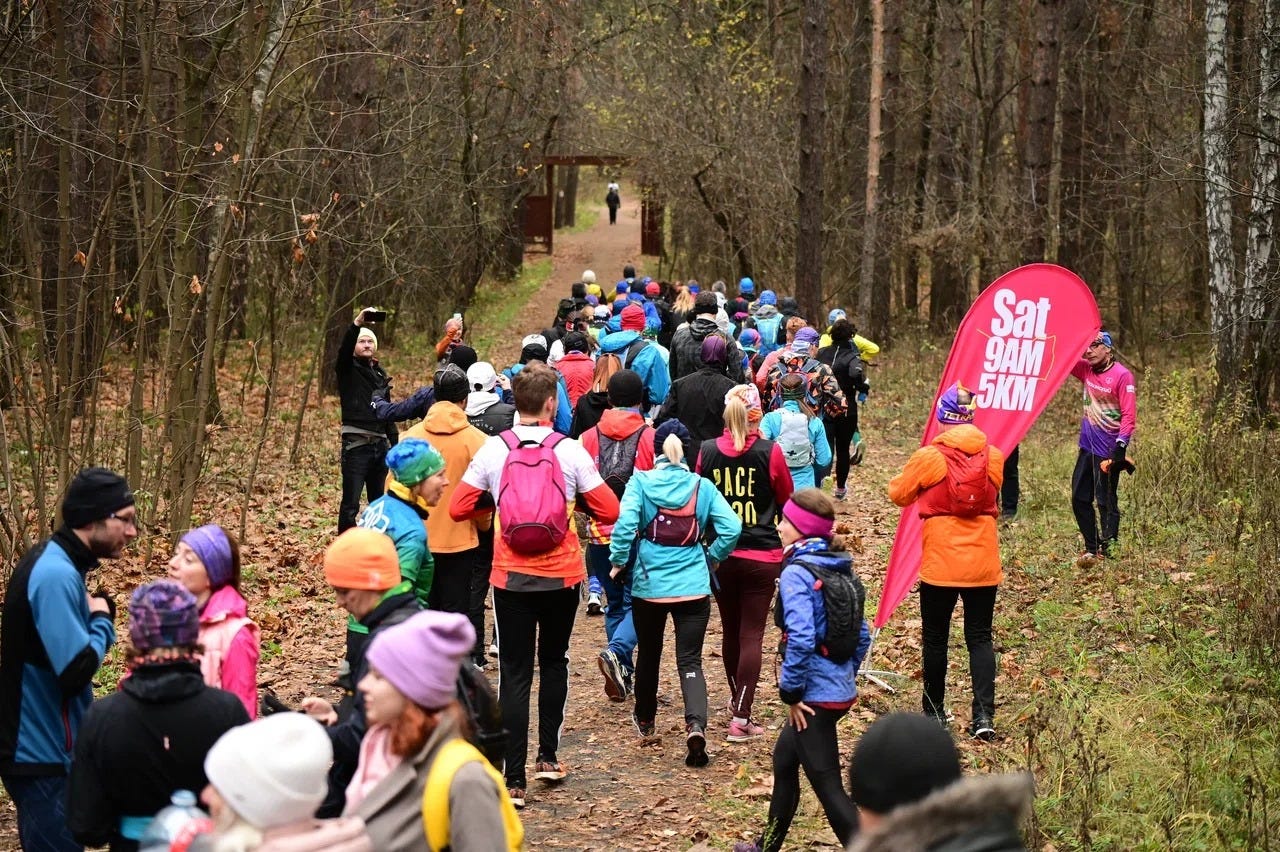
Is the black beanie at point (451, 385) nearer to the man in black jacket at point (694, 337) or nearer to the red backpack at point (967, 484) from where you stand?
the red backpack at point (967, 484)

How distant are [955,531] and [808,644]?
79.3 inches

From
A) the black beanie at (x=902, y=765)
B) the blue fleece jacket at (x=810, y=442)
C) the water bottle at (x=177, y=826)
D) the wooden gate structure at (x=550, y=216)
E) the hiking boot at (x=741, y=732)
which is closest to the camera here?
the black beanie at (x=902, y=765)

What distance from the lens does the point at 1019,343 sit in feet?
31.2

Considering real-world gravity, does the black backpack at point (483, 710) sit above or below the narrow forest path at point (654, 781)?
above

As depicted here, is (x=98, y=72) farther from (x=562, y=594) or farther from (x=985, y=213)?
(x=985, y=213)

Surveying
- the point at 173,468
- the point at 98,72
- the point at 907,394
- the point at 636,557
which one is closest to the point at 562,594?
the point at 636,557

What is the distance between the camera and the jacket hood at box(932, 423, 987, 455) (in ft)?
25.1

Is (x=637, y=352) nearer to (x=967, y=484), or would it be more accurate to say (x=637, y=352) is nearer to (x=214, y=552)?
(x=967, y=484)

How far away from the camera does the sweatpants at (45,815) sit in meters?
4.93

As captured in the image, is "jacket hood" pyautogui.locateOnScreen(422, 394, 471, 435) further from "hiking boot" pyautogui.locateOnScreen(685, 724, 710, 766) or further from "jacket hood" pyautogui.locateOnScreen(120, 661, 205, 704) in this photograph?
"jacket hood" pyautogui.locateOnScreen(120, 661, 205, 704)

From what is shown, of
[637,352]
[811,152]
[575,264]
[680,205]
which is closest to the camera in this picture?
[637,352]

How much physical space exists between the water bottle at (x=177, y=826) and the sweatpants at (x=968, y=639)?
493 centimetres

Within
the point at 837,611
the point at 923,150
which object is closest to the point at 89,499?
the point at 837,611

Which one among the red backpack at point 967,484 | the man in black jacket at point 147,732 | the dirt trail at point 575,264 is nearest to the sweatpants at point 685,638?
→ the red backpack at point 967,484
